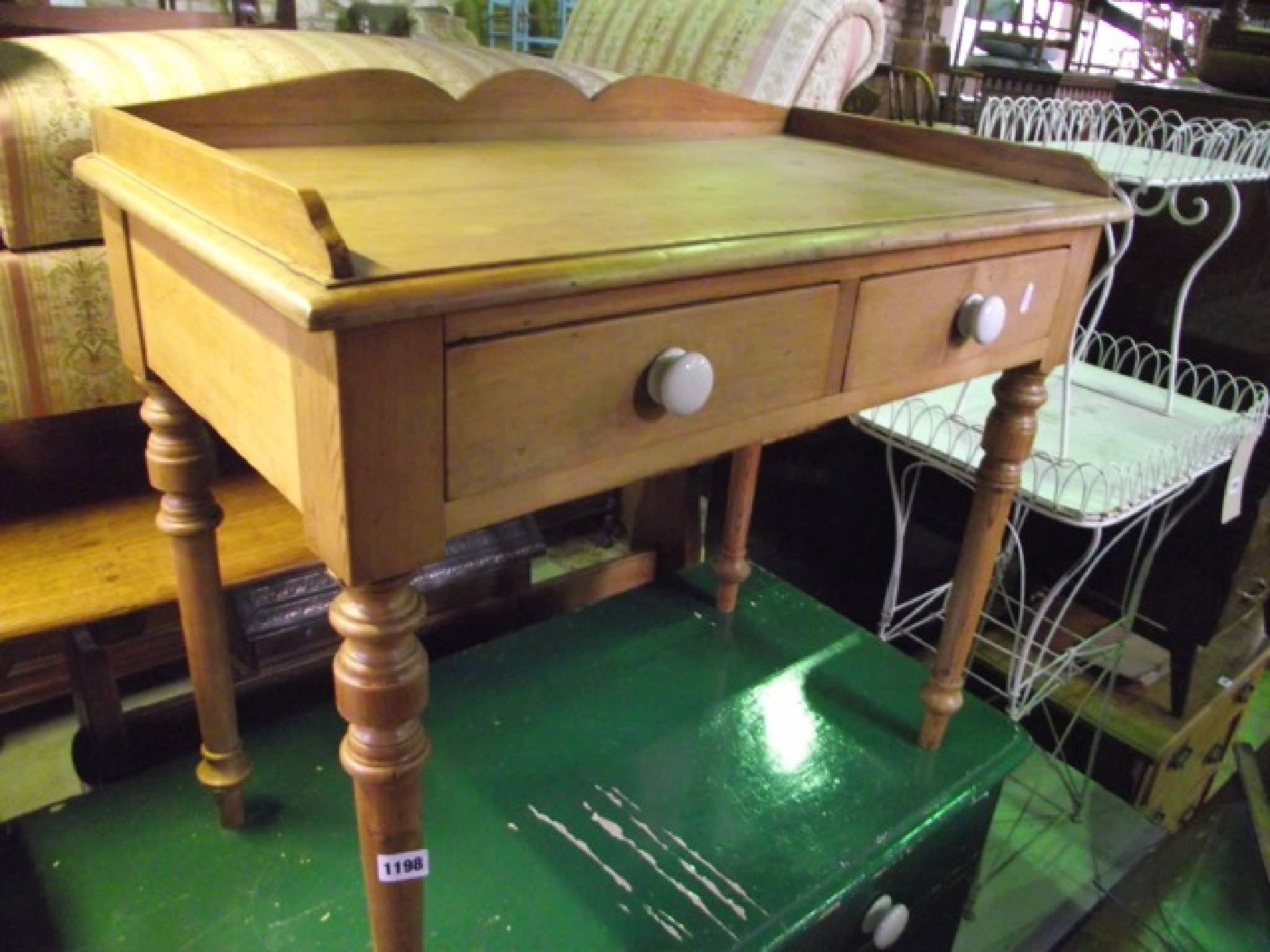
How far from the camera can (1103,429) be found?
1231 millimetres

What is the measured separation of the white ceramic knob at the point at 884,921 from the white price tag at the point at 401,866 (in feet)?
1.65

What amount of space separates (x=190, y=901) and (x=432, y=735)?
0.90 feet

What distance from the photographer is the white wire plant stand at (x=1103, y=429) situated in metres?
1.09

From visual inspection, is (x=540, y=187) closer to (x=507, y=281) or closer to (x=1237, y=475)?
(x=507, y=281)

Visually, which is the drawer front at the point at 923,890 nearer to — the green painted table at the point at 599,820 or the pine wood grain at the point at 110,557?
the green painted table at the point at 599,820

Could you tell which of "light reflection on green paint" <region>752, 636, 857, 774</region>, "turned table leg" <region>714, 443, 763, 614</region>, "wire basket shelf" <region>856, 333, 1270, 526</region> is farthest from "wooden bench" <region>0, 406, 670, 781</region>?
"wire basket shelf" <region>856, 333, 1270, 526</region>

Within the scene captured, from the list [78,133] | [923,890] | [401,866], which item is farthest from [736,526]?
[78,133]

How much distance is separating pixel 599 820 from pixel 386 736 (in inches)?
16.4

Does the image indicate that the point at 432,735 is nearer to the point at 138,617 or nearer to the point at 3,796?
the point at 138,617

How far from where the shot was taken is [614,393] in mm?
598

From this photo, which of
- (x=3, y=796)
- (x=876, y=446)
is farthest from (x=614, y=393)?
(x=3, y=796)

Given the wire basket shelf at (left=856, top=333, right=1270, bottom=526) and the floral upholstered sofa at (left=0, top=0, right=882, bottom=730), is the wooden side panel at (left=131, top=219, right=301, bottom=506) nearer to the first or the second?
the floral upholstered sofa at (left=0, top=0, right=882, bottom=730)

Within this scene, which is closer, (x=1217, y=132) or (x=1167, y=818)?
(x=1217, y=132)

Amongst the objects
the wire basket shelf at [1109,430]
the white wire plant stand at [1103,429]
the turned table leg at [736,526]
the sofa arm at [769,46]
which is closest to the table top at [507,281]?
the white wire plant stand at [1103,429]
